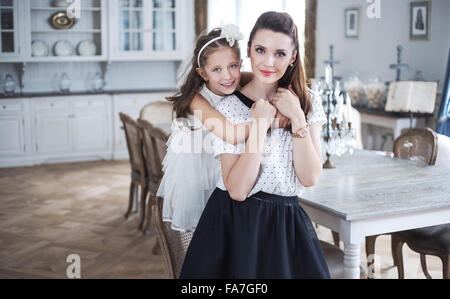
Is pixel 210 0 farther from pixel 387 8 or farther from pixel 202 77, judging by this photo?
pixel 202 77

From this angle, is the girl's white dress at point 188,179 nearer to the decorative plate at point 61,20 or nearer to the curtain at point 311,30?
the curtain at point 311,30

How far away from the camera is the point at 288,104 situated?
1571 millimetres

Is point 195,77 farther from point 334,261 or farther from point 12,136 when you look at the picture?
point 12,136

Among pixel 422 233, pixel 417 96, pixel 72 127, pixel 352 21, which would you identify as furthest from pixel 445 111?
pixel 72 127

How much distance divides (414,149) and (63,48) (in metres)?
5.02

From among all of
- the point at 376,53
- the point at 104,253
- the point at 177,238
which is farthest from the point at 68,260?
the point at 376,53

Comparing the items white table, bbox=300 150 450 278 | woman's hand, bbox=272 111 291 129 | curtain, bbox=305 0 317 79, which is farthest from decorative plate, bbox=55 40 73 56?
woman's hand, bbox=272 111 291 129

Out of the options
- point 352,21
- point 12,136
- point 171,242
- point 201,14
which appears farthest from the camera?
point 201,14

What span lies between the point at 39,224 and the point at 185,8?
4.16 metres

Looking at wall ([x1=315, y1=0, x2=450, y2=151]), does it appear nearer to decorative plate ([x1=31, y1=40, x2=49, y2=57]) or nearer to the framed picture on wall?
the framed picture on wall

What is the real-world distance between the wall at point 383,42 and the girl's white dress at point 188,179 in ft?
10.7

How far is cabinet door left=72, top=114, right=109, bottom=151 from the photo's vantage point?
6637 mm
